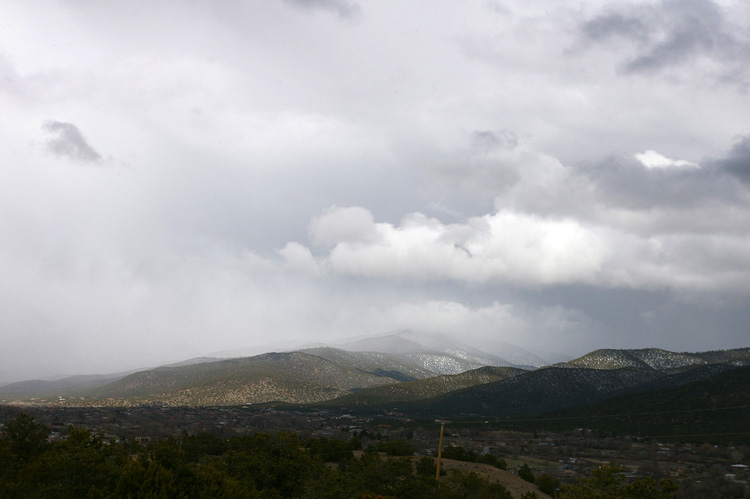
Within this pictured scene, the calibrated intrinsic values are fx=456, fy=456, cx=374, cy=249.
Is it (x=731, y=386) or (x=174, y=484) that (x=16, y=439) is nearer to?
(x=174, y=484)

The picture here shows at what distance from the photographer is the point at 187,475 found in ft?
91.8

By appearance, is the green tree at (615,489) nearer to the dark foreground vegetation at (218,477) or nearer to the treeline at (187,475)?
the dark foreground vegetation at (218,477)

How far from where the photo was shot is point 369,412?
163875 millimetres

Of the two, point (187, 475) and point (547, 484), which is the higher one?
point (187, 475)

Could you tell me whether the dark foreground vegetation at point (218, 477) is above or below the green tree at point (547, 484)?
above

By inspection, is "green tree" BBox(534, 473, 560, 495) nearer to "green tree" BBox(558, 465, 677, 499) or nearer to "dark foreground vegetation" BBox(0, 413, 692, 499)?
"dark foreground vegetation" BBox(0, 413, 692, 499)

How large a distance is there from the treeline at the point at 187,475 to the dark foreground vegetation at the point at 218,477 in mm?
54

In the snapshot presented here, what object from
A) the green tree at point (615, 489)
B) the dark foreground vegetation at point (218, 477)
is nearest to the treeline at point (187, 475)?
the dark foreground vegetation at point (218, 477)

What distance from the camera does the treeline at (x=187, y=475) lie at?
84.0 feet

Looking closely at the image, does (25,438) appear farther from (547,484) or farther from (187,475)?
(547,484)

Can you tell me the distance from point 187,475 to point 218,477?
2142mm

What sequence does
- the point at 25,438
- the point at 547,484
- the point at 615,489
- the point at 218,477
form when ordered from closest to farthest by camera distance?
the point at 218,477 < the point at 615,489 < the point at 25,438 < the point at 547,484

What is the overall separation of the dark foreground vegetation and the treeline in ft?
0.18

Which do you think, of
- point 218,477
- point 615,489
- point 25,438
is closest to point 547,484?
point 615,489
